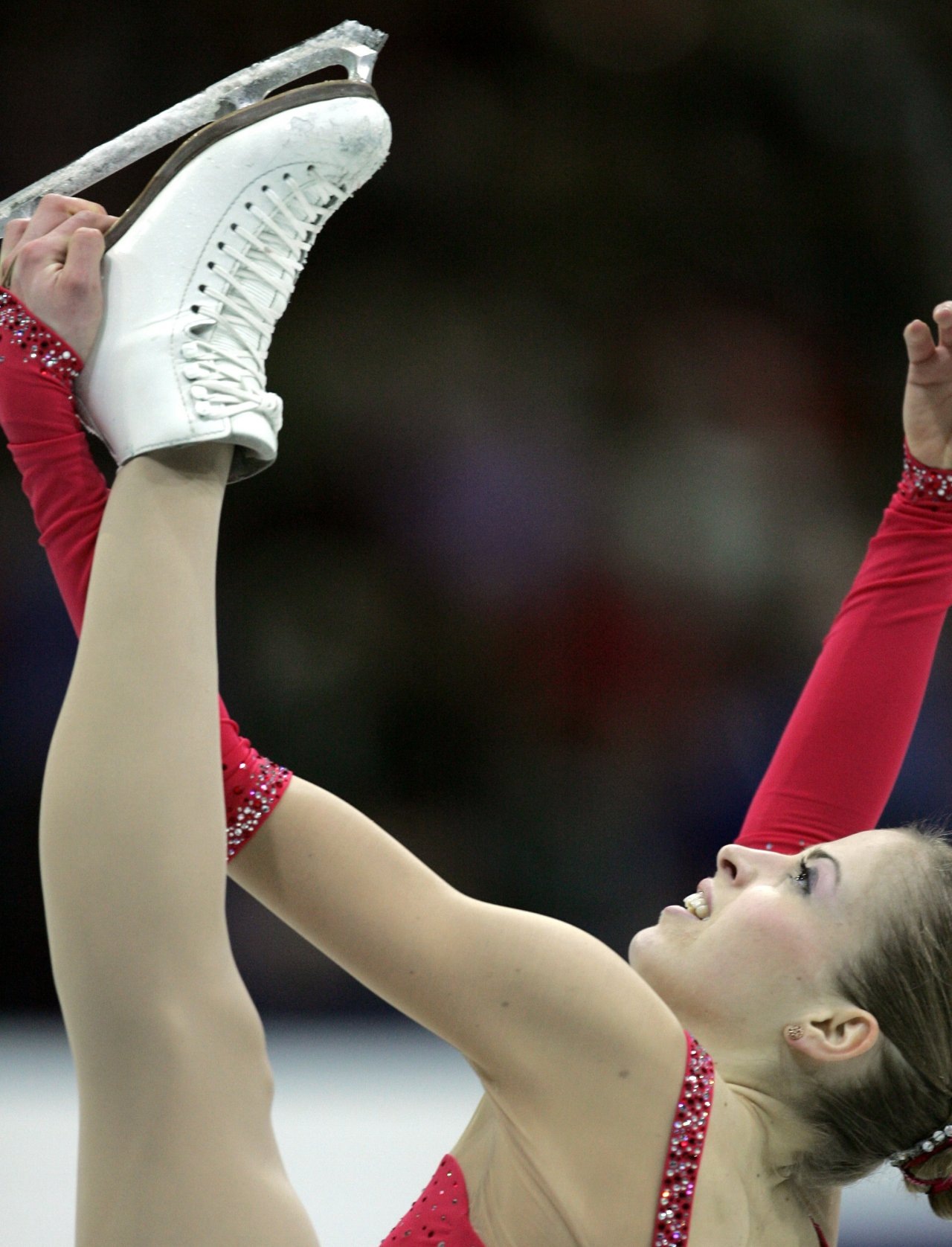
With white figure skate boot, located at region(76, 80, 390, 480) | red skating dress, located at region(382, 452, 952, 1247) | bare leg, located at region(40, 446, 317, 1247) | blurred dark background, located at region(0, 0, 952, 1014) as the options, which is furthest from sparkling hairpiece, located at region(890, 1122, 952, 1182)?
blurred dark background, located at region(0, 0, 952, 1014)

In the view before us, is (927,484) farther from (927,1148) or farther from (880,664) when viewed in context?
(927,1148)

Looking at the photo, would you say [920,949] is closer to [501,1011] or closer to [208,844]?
[501,1011]

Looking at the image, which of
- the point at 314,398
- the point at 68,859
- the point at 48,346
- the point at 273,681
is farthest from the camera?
the point at 314,398

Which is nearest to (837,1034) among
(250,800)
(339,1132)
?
(250,800)

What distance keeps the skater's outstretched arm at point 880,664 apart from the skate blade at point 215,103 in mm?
699

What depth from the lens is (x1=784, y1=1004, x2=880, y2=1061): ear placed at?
1219 mm

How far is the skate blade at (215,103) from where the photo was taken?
1.19 m

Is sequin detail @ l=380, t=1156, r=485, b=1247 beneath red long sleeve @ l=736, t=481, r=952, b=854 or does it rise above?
beneath

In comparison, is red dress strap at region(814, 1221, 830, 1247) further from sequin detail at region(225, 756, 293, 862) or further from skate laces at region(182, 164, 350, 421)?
skate laces at region(182, 164, 350, 421)

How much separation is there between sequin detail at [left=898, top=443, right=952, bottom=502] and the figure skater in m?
0.46

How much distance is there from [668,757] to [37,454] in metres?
2.02

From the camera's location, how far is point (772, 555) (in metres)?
3.09

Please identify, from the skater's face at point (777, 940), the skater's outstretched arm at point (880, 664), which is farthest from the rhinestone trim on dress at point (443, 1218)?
the skater's outstretched arm at point (880, 664)

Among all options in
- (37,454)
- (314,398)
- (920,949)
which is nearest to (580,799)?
(314,398)
